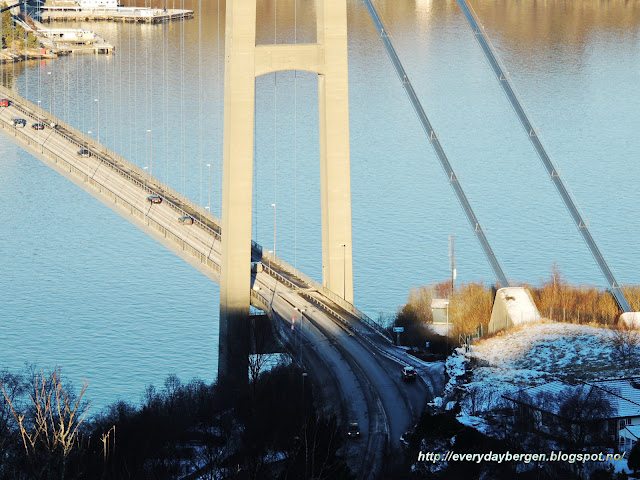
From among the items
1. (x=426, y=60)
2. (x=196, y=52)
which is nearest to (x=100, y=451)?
(x=426, y=60)

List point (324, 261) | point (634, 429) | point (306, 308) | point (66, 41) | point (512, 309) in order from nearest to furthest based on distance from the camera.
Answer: point (634, 429)
point (512, 309)
point (306, 308)
point (324, 261)
point (66, 41)

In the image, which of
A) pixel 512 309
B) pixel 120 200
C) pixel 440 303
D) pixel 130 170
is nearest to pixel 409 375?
pixel 512 309

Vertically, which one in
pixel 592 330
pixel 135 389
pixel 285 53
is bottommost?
pixel 135 389

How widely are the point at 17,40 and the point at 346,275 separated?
72.2ft

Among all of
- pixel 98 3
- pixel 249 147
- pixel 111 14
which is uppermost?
pixel 98 3

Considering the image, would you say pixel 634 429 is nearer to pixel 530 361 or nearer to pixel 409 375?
pixel 530 361

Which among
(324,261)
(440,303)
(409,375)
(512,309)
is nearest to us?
(409,375)

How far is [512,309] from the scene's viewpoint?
13094 mm

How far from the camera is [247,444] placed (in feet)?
36.0

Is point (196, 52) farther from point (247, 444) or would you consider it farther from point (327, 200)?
point (247, 444)

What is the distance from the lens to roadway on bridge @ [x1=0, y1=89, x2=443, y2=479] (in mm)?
11078

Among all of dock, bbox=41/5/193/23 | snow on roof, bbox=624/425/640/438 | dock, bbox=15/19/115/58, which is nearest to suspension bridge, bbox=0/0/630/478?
snow on roof, bbox=624/425/640/438

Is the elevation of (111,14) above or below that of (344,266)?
above

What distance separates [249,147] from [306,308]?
2013mm
